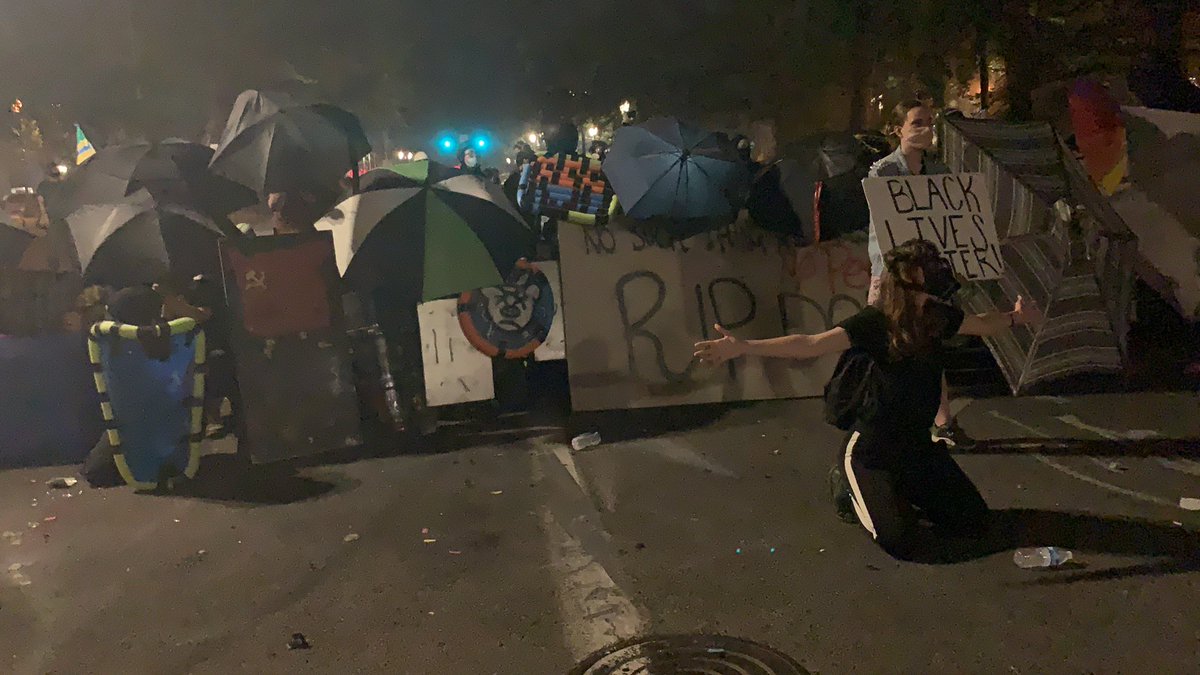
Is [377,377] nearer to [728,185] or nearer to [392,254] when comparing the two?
[392,254]

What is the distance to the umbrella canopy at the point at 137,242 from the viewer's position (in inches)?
258

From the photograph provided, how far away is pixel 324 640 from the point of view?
382 cm

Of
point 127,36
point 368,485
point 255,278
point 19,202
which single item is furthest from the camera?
point 127,36

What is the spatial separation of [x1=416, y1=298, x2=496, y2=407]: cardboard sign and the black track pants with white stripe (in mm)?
3686

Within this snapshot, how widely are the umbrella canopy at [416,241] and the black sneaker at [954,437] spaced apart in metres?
3.31

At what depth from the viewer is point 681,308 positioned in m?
7.34

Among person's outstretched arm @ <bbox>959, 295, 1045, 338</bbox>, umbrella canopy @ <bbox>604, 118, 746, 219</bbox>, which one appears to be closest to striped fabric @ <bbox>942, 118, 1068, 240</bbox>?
person's outstretched arm @ <bbox>959, 295, 1045, 338</bbox>

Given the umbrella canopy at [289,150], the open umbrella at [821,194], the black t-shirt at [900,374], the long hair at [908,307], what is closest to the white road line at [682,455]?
the black t-shirt at [900,374]

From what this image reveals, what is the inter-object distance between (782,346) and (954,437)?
94.8 inches

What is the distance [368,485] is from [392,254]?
177cm

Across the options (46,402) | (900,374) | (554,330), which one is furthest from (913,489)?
(46,402)

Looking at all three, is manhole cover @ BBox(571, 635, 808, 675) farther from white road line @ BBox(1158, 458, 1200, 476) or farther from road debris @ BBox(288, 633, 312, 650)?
white road line @ BBox(1158, 458, 1200, 476)

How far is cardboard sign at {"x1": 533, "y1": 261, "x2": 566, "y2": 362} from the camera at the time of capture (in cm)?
749

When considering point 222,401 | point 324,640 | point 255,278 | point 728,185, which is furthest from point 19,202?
point 324,640
